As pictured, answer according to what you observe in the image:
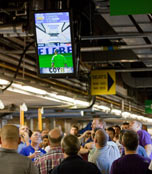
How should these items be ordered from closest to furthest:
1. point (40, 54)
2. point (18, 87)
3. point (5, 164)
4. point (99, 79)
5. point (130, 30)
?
1. point (5, 164)
2. point (40, 54)
3. point (130, 30)
4. point (18, 87)
5. point (99, 79)

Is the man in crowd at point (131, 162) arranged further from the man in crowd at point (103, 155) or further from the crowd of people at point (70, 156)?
the man in crowd at point (103, 155)

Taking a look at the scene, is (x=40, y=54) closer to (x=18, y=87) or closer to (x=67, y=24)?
(x=67, y=24)

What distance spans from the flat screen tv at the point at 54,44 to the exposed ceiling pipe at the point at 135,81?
13790 millimetres

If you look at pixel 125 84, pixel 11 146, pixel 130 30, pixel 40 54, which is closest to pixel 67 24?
pixel 40 54

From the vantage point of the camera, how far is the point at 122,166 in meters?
5.66

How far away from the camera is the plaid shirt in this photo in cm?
584

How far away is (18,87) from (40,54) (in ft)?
6.78

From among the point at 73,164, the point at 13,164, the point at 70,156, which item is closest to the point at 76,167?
the point at 73,164

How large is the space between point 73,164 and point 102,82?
10126 millimetres

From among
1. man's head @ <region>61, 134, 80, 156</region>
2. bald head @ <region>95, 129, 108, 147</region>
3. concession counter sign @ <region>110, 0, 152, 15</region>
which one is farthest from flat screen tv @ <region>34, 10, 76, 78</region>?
man's head @ <region>61, 134, 80, 156</region>

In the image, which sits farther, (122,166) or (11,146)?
(122,166)

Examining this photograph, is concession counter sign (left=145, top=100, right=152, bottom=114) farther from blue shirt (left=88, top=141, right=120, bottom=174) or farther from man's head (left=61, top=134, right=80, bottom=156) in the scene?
man's head (left=61, top=134, right=80, bottom=156)

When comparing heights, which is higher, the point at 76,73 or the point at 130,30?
the point at 130,30

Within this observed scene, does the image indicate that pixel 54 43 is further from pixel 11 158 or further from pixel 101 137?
pixel 11 158
